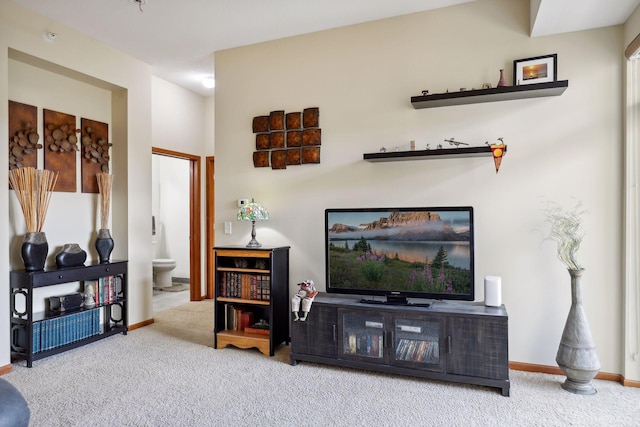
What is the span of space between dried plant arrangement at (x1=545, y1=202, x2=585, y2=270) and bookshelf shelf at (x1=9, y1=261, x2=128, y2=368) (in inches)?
154

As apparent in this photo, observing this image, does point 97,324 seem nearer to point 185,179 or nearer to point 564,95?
point 185,179

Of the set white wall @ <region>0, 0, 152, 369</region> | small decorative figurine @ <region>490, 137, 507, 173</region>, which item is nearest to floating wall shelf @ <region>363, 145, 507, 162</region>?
small decorative figurine @ <region>490, 137, 507, 173</region>

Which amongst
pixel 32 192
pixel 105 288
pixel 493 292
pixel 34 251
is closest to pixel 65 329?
pixel 105 288

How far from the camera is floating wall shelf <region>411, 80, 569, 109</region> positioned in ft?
9.32

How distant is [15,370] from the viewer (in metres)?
3.12

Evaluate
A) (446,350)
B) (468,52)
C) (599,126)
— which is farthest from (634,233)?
(468,52)

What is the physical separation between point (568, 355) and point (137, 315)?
400 cm

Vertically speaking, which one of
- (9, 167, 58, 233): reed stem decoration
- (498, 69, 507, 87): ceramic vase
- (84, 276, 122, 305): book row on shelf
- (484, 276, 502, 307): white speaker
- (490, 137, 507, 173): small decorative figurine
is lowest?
(84, 276, 122, 305): book row on shelf

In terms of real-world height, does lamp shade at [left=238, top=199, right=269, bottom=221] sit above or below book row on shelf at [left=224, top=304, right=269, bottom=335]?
above

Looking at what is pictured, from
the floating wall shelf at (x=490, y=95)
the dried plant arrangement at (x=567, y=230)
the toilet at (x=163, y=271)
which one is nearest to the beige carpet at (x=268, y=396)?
the dried plant arrangement at (x=567, y=230)

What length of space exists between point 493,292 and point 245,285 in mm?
2046

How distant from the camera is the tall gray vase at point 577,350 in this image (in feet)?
8.69

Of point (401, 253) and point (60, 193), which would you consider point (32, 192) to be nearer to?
point (60, 193)

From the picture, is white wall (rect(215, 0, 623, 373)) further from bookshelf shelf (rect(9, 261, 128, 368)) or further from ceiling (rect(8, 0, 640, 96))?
bookshelf shelf (rect(9, 261, 128, 368))
